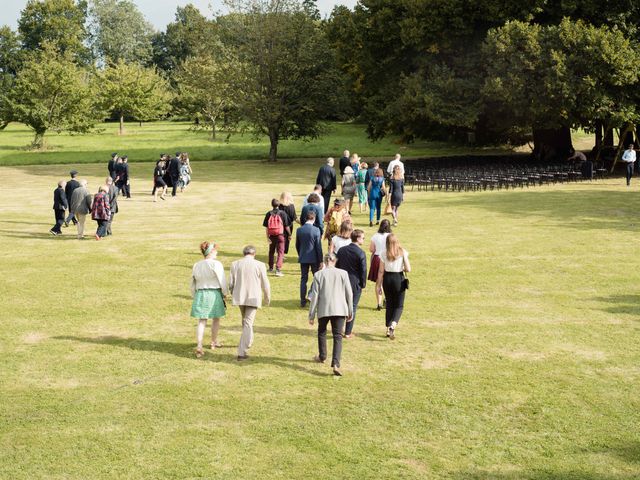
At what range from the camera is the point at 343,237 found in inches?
478

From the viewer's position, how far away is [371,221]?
22719 millimetres

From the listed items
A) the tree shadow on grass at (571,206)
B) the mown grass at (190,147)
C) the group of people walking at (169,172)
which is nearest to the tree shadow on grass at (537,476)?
the tree shadow on grass at (571,206)

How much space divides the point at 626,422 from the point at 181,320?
7.54 meters

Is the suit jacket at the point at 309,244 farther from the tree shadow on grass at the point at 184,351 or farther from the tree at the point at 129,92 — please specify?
the tree at the point at 129,92

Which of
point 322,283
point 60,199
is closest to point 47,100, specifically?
point 60,199

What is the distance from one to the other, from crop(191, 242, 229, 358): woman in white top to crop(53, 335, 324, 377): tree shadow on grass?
1.53 feet

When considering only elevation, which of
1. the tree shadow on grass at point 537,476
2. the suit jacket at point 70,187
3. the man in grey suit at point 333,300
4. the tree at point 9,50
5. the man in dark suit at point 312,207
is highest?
the tree at point 9,50

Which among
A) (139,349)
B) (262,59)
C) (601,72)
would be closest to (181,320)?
(139,349)

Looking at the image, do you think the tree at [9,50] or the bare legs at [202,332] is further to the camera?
the tree at [9,50]

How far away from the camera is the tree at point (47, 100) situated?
5538 cm

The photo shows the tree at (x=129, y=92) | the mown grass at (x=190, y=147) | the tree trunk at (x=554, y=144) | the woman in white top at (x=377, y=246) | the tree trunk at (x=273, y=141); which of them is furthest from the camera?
the tree at (x=129, y=92)

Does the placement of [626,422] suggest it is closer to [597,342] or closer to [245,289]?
[597,342]

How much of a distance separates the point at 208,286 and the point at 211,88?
46.3 metres

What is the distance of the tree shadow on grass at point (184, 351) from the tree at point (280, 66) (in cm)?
3530
